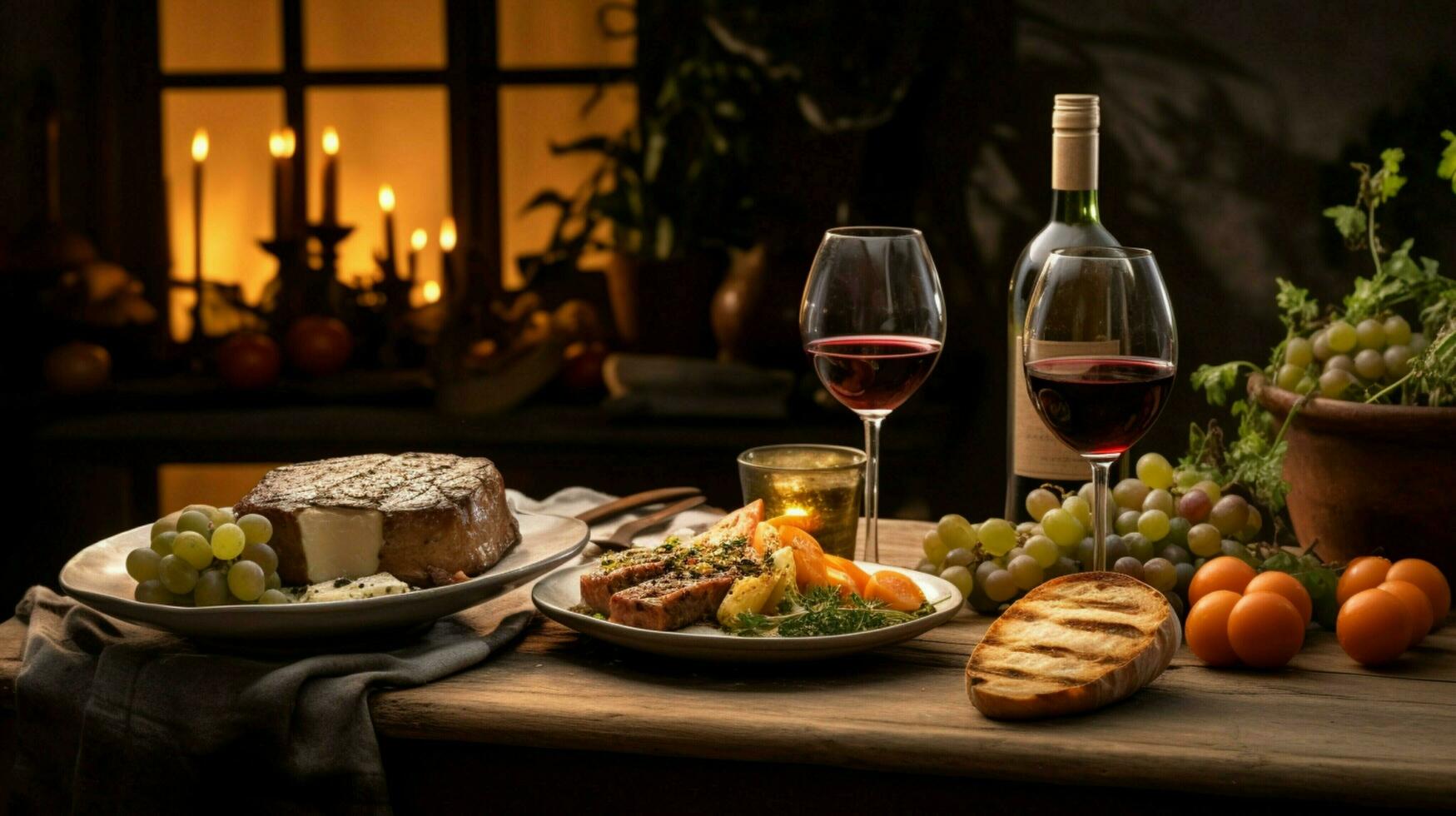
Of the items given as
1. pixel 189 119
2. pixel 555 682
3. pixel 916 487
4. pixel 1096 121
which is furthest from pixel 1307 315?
pixel 189 119

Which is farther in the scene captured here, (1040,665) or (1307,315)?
(1307,315)

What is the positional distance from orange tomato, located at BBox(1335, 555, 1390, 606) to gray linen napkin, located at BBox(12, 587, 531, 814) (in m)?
0.67

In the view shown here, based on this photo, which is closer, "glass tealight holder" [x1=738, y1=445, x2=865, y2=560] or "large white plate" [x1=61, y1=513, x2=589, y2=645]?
"large white plate" [x1=61, y1=513, x2=589, y2=645]

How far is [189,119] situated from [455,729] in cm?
257

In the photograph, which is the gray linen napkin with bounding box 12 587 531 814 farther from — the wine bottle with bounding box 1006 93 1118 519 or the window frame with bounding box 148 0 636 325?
the window frame with bounding box 148 0 636 325

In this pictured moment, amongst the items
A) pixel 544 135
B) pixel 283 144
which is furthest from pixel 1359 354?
pixel 283 144

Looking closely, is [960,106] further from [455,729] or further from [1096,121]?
[455,729]

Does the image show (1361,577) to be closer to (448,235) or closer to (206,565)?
(206,565)

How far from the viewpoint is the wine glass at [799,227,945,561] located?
1.25m

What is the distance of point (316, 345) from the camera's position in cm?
300

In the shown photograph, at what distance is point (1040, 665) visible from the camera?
1.01 meters

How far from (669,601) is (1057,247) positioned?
19.8 inches

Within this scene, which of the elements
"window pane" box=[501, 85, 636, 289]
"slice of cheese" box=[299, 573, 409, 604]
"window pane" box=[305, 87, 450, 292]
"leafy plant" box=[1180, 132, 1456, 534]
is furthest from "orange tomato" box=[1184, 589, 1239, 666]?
"window pane" box=[305, 87, 450, 292]

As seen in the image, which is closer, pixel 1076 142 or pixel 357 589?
pixel 357 589
